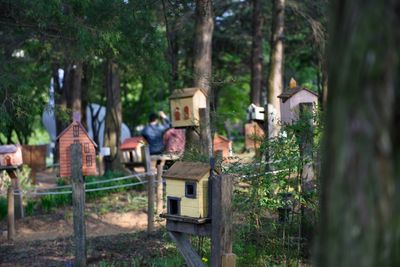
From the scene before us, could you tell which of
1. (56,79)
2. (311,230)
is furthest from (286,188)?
(56,79)

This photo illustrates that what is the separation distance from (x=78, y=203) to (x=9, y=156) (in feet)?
14.7

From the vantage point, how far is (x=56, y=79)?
2353cm

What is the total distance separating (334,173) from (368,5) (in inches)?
26.4

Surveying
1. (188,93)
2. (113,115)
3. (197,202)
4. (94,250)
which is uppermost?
(188,93)

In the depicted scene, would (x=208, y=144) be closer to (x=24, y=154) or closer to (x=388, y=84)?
(x=388, y=84)

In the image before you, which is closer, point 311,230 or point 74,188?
point 311,230

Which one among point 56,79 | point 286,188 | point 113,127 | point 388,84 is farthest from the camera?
point 56,79

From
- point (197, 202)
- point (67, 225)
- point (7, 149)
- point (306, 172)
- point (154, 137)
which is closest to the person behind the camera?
point (197, 202)

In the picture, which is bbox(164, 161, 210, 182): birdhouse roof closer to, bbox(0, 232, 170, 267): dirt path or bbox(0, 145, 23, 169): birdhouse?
bbox(0, 232, 170, 267): dirt path

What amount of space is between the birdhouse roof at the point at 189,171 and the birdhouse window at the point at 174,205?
0.75ft

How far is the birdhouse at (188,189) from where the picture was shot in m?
6.38

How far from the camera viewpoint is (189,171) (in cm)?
656

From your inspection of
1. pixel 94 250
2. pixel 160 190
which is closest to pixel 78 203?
pixel 94 250

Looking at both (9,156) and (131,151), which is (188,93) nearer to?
(9,156)
